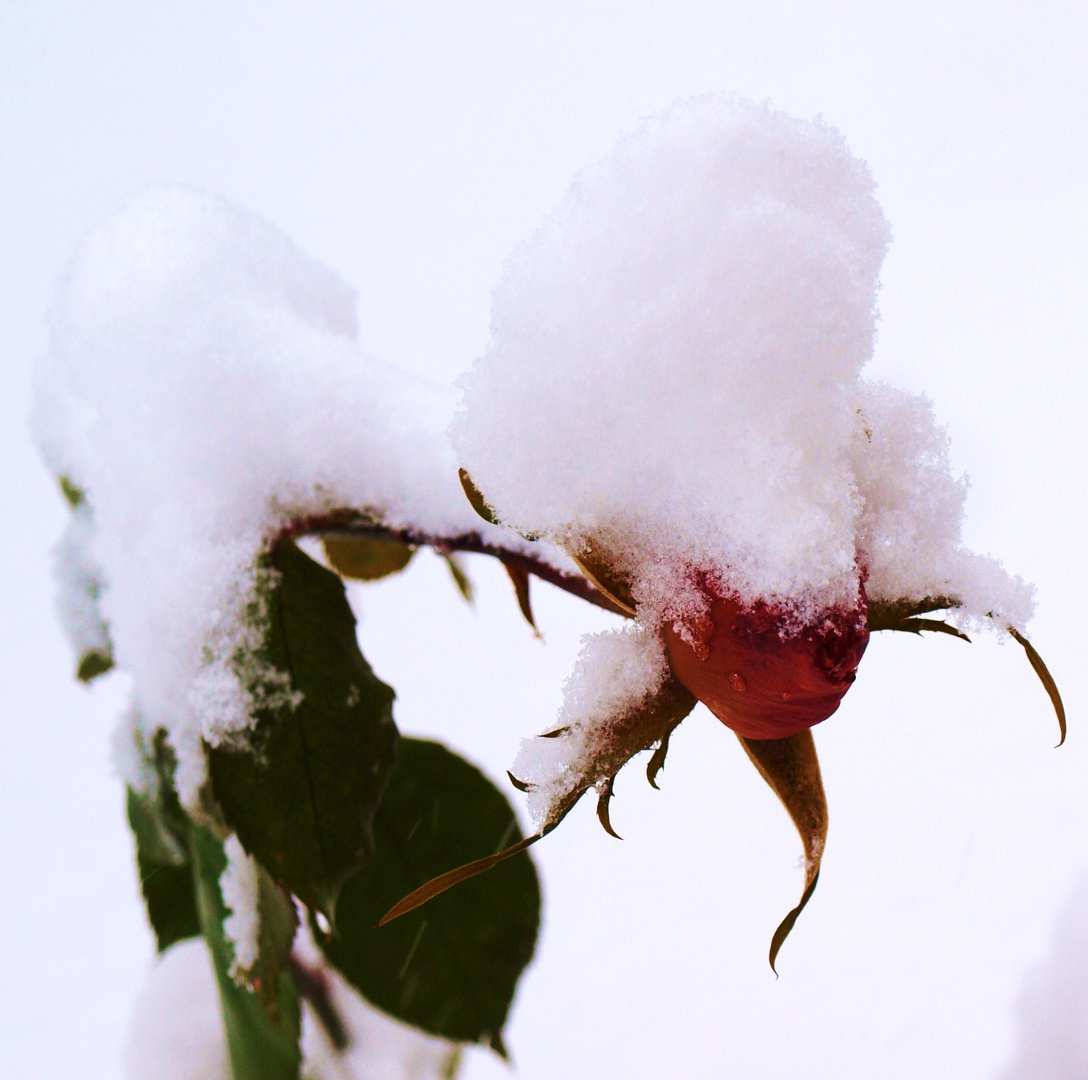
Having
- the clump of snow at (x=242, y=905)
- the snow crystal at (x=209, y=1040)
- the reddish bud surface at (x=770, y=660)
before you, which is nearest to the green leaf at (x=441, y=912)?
the clump of snow at (x=242, y=905)

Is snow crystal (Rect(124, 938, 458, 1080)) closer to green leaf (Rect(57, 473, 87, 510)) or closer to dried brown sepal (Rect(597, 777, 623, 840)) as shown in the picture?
green leaf (Rect(57, 473, 87, 510))

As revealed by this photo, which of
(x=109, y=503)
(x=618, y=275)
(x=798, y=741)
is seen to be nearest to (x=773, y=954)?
(x=798, y=741)

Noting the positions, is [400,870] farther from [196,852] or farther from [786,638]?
[786,638]

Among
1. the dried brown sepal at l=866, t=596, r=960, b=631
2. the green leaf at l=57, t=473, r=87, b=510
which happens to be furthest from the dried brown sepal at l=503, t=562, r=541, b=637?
the green leaf at l=57, t=473, r=87, b=510

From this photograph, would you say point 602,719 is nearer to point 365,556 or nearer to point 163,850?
point 365,556

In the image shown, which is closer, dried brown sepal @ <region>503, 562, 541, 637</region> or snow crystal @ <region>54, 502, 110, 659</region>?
dried brown sepal @ <region>503, 562, 541, 637</region>
